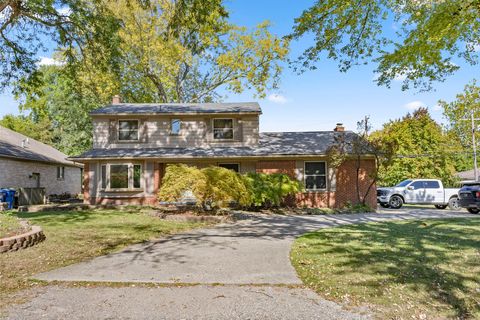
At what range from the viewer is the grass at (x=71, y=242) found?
5312mm

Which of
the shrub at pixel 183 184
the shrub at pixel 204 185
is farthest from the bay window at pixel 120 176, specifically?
the shrub at pixel 183 184

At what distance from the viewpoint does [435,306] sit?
4023mm

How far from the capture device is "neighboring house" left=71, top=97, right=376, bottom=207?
60.2ft

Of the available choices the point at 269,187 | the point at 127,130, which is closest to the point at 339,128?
the point at 269,187

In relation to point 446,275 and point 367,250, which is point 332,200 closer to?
point 367,250

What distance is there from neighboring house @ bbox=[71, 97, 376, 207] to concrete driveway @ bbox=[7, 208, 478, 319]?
11.0 m

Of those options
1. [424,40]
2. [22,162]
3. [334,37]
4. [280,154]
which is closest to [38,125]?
[22,162]

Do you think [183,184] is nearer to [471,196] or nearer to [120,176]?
[120,176]

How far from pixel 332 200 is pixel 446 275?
44.4 ft

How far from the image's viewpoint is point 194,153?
1859 centimetres

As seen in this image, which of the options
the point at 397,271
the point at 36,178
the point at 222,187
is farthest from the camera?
the point at 36,178

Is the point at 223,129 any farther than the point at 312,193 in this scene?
Yes

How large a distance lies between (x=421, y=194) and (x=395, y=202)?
5.41 feet

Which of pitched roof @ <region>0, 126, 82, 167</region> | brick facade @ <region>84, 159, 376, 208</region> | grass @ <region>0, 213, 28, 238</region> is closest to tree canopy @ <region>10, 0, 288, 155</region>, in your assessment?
pitched roof @ <region>0, 126, 82, 167</region>
